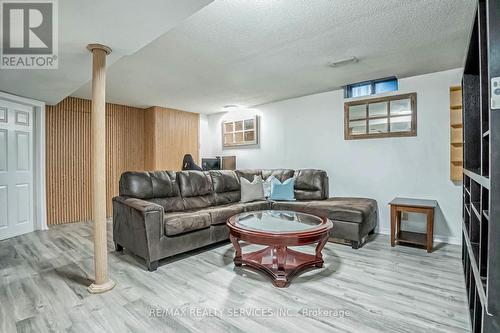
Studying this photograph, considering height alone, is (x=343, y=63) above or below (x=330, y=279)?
above

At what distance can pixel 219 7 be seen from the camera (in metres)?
2.10

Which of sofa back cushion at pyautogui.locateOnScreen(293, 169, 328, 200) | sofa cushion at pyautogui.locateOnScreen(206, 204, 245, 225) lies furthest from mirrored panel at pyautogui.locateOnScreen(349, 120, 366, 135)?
sofa cushion at pyautogui.locateOnScreen(206, 204, 245, 225)

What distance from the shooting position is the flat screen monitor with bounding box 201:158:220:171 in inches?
236

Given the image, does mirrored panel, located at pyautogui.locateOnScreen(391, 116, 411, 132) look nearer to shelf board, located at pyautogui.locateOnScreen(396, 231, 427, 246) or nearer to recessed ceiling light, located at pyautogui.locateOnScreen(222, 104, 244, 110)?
shelf board, located at pyautogui.locateOnScreen(396, 231, 427, 246)

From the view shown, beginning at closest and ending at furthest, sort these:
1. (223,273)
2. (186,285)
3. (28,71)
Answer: (186,285) → (223,273) → (28,71)

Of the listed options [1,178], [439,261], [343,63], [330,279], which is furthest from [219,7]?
[1,178]

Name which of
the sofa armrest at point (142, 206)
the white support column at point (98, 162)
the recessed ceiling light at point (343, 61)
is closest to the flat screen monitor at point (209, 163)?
the sofa armrest at point (142, 206)

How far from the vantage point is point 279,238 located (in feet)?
7.75

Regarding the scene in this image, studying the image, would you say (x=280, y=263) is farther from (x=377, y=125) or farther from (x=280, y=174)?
(x=377, y=125)

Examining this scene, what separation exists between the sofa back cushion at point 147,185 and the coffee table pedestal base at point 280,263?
1.43m

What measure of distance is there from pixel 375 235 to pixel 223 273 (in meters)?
2.55

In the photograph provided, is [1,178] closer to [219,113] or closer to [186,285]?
[186,285]

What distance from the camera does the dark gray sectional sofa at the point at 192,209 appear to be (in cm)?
282

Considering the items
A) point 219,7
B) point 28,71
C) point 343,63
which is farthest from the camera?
point 343,63
